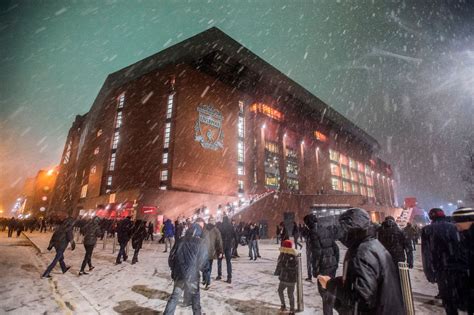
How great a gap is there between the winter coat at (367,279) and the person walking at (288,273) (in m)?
2.89

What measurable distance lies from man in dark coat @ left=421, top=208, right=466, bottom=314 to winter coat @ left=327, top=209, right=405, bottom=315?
104 inches

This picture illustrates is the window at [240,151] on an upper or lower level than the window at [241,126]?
lower

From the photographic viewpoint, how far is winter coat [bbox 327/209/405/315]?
1.91 meters

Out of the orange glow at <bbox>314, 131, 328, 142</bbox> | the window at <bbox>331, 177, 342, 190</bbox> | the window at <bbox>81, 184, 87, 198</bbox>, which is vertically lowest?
the window at <bbox>81, 184, 87, 198</bbox>

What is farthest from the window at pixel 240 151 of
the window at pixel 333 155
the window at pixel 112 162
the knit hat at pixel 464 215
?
the knit hat at pixel 464 215

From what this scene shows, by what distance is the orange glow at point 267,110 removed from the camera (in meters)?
47.2

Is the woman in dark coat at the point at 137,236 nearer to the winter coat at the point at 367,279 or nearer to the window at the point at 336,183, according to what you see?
the winter coat at the point at 367,279

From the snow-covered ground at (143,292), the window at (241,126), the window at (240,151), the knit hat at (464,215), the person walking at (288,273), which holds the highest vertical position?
the window at (241,126)

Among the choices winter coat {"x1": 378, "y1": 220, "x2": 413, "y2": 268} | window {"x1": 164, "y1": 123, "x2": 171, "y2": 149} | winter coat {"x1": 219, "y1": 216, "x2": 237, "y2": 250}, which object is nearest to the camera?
winter coat {"x1": 378, "y1": 220, "x2": 413, "y2": 268}

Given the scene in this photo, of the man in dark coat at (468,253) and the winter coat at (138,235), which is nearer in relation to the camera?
the man in dark coat at (468,253)

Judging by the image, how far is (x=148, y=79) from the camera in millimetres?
41188

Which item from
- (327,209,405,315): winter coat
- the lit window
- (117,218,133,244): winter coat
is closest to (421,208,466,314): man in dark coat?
(327,209,405,315): winter coat

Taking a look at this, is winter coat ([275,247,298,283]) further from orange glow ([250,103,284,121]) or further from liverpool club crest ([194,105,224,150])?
orange glow ([250,103,284,121])

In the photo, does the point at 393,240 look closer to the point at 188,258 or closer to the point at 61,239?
the point at 188,258
